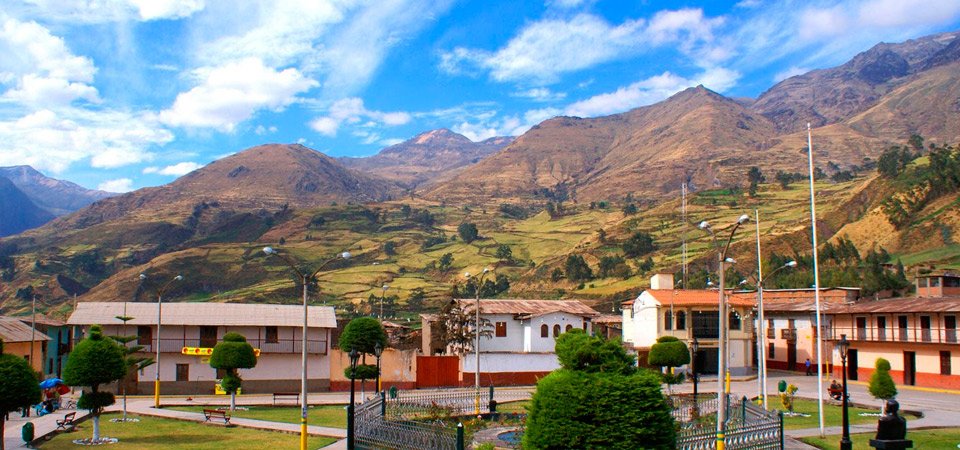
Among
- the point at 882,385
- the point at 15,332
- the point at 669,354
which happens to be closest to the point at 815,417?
the point at 882,385

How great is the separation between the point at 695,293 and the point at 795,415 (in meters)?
28.5

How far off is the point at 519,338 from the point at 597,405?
4477 centimetres

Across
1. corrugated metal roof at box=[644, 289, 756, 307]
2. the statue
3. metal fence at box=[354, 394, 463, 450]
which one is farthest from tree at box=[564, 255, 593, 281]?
the statue

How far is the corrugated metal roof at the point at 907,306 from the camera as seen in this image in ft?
156

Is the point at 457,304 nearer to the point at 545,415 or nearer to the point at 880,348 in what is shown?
the point at 880,348

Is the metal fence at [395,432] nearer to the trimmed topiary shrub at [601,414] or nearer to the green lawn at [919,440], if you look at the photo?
the trimmed topiary shrub at [601,414]

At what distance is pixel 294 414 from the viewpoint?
35188 millimetres

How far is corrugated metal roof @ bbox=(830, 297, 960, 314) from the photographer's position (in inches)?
1874

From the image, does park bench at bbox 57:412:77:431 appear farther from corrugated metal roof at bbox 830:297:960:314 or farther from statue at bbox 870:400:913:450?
corrugated metal roof at bbox 830:297:960:314

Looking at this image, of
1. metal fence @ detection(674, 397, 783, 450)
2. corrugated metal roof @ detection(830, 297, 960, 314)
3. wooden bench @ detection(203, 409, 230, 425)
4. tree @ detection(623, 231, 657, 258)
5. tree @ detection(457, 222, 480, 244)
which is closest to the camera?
metal fence @ detection(674, 397, 783, 450)

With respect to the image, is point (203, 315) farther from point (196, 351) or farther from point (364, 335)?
point (364, 335)

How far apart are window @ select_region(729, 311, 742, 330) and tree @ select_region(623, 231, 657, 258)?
213 ft

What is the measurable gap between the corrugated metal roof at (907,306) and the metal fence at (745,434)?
28.8 m

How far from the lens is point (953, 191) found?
96625mm
